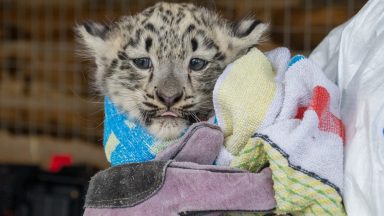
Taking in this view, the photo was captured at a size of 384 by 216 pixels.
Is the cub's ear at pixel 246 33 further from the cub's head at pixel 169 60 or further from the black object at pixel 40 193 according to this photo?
the black object at pixel 40 193

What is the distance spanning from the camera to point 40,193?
8.14 feet

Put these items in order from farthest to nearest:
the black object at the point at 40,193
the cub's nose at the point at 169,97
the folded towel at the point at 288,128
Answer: the black object at the point at 40,193 < the cub's nose at the point at 169,97 < the folded towel at the point at 288,128

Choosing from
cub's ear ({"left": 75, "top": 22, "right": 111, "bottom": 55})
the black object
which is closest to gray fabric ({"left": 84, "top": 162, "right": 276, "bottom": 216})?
cub's ear ({"left": 75, "top": 22, "right": 111, "bottom": 55})

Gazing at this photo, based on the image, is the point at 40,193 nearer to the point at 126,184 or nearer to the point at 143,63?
the point at 143,63

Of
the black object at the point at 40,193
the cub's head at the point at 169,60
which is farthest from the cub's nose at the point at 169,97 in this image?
the black object at the point at 40,193

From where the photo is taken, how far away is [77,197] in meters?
2.44

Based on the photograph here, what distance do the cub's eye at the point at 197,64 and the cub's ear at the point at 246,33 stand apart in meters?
0.10

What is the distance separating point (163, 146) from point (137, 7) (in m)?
1.88

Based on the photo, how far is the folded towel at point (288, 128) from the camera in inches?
32.1

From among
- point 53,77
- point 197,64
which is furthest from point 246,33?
point 53,77

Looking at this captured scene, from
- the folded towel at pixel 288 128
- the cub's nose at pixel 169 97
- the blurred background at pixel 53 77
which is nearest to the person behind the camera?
the folded towel at pixel 288 128

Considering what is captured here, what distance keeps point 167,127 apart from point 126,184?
197mm

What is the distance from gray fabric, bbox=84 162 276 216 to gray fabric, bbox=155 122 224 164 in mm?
39

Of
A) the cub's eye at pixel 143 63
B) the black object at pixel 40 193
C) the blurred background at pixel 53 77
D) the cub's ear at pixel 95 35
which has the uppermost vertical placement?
the cub's ear at pixel 95 35
